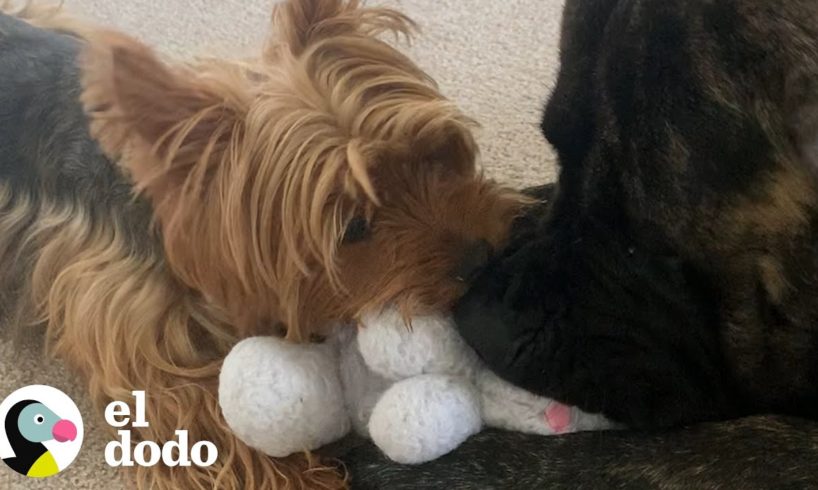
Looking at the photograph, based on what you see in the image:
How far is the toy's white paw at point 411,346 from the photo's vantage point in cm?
110

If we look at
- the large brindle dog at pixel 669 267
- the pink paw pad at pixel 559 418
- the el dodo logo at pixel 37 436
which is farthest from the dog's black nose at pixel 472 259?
the el dodo logo at pixel 37 436

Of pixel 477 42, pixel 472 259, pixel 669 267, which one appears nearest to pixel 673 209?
pixel 669 267

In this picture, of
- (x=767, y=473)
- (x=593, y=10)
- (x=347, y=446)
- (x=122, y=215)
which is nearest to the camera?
(x=767, y=473)

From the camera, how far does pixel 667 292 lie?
43.3 inches

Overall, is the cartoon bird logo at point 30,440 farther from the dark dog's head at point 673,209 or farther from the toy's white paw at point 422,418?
the dark dog's head at point 673,209

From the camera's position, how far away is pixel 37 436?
132 centimetres

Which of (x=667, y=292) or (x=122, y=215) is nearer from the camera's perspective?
(x=667, y=292)

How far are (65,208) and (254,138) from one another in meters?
0.42

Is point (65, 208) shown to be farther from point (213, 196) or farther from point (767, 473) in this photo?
point (767, 473)

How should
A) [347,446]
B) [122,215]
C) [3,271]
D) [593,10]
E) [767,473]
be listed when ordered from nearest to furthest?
1. [767,473]
2. [593,10]
3. [347,446]
4. [122,215]
5. [3,271]

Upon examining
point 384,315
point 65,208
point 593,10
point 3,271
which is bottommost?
point 3,271

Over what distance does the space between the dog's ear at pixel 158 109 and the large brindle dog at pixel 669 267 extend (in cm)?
33

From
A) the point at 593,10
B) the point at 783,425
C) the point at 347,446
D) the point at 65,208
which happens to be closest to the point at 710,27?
the point at 593,10

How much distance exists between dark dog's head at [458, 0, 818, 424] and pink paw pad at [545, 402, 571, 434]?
0.11 feet
